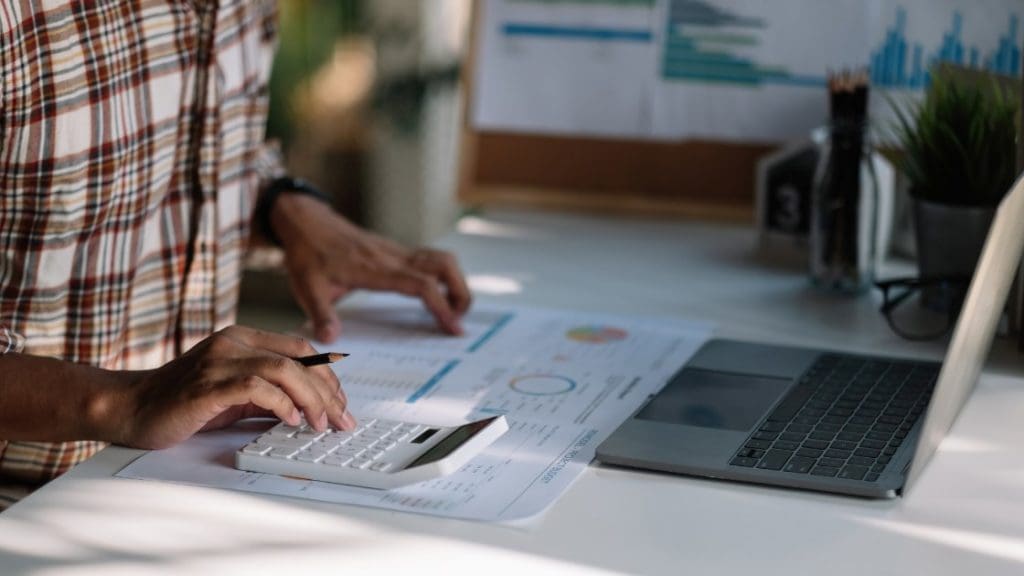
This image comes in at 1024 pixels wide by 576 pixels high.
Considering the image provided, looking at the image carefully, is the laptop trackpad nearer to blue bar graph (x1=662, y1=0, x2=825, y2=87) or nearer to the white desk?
the white desk

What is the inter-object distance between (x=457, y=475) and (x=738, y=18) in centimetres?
102

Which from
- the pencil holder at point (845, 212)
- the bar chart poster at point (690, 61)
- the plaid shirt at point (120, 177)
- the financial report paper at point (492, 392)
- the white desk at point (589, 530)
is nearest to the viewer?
the white desk at point (589, 530)

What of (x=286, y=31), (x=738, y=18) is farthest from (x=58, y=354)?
(x=286, y=31)

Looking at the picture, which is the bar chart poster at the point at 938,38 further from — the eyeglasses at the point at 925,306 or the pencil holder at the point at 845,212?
the eyeglasses at the point at 925,306

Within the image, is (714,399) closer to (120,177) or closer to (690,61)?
(120,177)

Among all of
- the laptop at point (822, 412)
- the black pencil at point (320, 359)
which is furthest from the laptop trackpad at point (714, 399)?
the black pencil at point (320, 359)

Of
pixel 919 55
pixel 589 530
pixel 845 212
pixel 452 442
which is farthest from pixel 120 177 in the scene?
pixel 919 55

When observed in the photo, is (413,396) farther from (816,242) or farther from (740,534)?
(816,242)

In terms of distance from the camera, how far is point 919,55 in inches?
66.2

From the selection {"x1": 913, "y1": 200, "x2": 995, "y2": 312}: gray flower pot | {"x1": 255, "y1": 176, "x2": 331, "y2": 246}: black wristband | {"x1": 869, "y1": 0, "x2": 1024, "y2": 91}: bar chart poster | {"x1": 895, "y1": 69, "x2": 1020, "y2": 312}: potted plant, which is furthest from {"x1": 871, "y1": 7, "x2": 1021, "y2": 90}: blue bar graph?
{"x1": 255, "y1": 176, "x2": 331, "y2": 246}: black wristband

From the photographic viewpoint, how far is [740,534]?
2.83 feet

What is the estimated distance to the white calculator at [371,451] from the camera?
93cm

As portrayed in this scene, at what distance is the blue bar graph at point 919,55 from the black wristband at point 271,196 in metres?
0.77

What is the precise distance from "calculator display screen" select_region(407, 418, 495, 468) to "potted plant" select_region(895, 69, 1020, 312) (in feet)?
2.08
